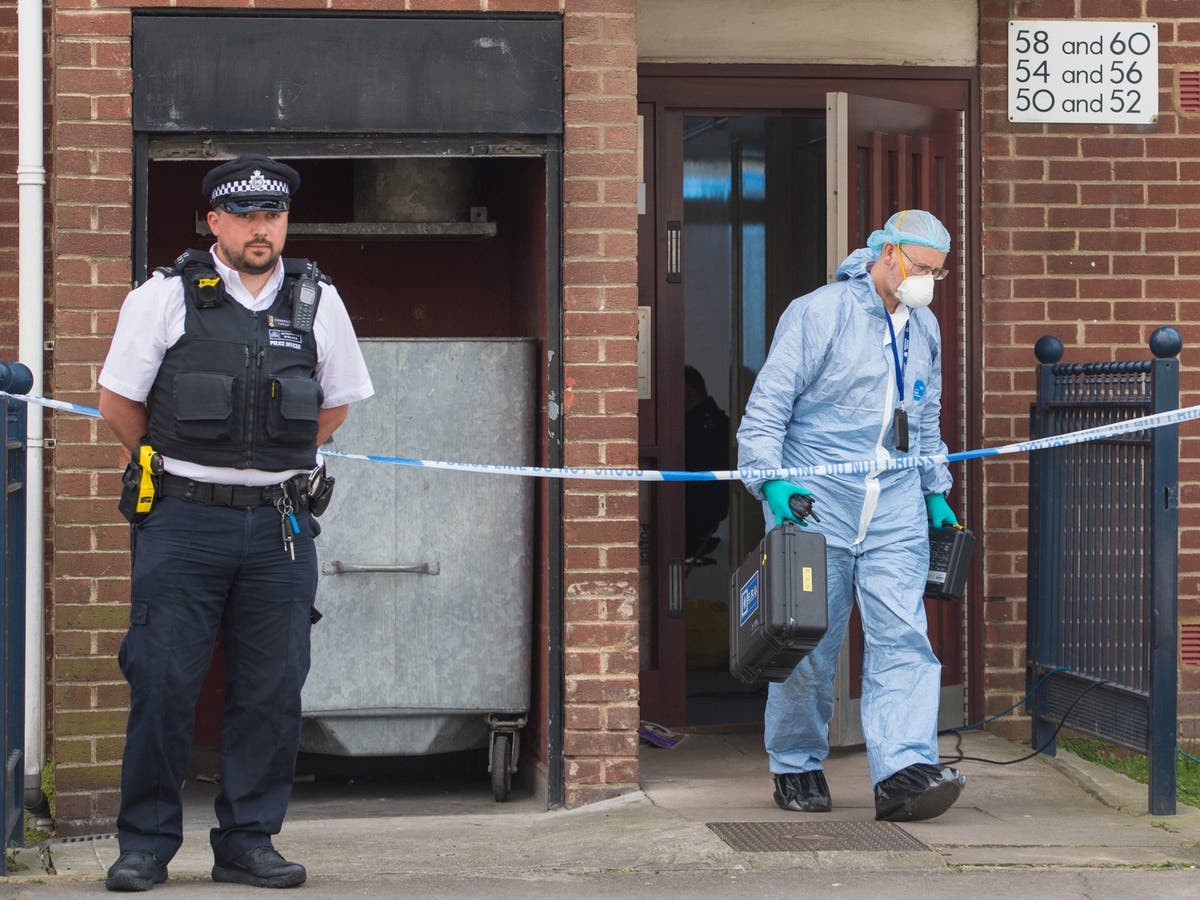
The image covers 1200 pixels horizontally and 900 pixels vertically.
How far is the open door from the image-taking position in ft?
21.7

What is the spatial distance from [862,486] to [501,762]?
5.43 feet

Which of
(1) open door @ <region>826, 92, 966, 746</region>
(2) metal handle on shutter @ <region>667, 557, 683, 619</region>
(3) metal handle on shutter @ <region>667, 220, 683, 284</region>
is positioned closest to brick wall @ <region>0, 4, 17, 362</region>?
(3) metal handle on shutter @ <region>667, 220, 683, 284</region>

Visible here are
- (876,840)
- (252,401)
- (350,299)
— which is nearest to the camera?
(252,401)

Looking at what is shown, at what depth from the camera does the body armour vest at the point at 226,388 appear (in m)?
4.57

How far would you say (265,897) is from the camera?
15.2 ft

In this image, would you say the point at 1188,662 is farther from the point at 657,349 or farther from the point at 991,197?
the point at 657,349

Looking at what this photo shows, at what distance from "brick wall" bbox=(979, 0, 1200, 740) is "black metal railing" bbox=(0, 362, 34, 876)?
3848 millimetres

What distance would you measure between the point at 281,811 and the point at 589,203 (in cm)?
225

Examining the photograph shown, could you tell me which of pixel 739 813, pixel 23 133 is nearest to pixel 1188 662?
pixel 739 813

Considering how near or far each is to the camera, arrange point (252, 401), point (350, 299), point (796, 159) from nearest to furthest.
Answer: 1. point (252, 401)
2. point (350, 299)
3. point (796, 159)

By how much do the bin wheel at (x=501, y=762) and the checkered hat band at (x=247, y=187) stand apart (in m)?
2.36

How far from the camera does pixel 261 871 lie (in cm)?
474

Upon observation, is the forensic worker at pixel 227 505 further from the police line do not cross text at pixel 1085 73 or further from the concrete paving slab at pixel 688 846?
the police line do not cross text at pixel 1085 73

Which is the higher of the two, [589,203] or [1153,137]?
[1153,137]
